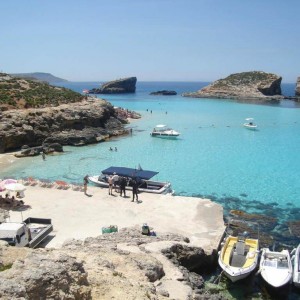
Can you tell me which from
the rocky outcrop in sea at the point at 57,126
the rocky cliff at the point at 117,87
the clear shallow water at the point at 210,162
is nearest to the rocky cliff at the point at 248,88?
the rocky cliff at the point at 117,87

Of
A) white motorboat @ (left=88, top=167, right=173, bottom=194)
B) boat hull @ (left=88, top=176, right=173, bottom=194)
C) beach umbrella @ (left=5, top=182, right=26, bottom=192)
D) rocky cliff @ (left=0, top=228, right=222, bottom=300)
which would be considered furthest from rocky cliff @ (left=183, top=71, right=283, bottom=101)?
rocky cliff @ (left=0, top=228, right=222, bottom=300)

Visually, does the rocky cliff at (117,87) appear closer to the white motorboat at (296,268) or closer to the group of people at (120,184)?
the group of people at (120,184)

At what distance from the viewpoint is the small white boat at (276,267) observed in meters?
17.1

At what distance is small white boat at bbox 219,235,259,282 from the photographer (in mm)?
17422

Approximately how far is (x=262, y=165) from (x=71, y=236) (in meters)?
24.3

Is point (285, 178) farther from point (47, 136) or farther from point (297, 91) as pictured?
point (297, 91)

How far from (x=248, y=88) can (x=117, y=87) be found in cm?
5805

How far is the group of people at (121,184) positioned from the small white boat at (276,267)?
31.3ft

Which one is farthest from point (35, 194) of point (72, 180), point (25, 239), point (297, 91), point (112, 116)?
point (297, 91)

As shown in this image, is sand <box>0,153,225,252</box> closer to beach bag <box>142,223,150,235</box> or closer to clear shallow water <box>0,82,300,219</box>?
beach bag <box>142,223,150,235</box>

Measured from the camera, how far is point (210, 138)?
5456 centimetres

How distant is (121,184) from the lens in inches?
1051

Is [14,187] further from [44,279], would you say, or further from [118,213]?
[44,279]

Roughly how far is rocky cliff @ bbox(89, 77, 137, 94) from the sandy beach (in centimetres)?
14290
